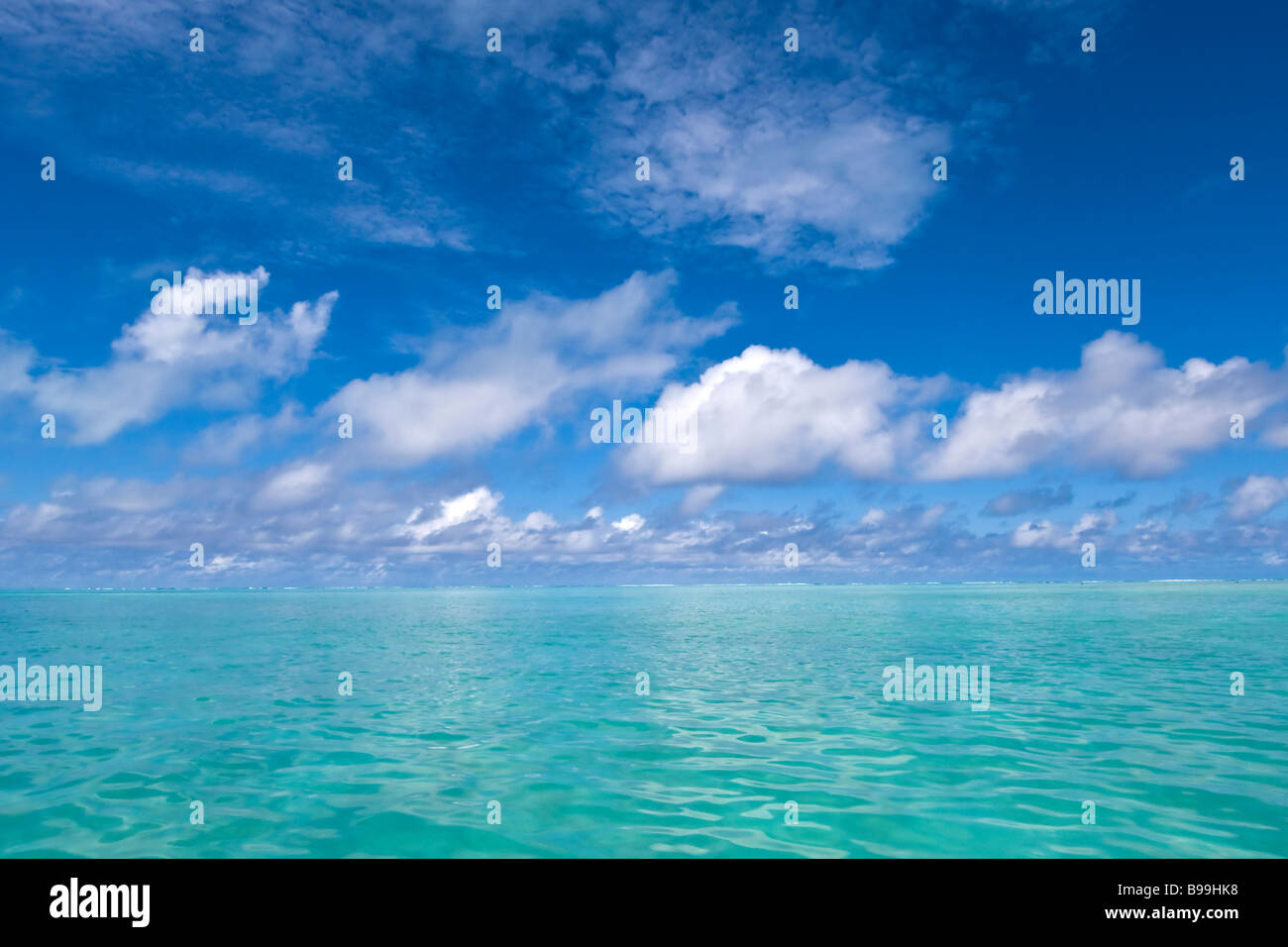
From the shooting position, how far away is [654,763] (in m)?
20.2

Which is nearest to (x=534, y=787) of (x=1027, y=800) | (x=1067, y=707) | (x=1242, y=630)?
(x=1027, y=800)

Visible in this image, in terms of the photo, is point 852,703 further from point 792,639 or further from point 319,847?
point 792,639

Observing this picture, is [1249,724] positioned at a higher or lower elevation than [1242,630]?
higher

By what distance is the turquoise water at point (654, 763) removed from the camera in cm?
1438

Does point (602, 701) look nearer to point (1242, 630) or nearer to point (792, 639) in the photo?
point (792, 639)

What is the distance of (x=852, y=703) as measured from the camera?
2928cm

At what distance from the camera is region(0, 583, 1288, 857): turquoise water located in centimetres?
1438

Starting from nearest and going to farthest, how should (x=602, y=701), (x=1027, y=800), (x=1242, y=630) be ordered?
(x=1027, y=800) < (x=602, y=701) < (x=1242, y=630)

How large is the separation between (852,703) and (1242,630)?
60.9 m
